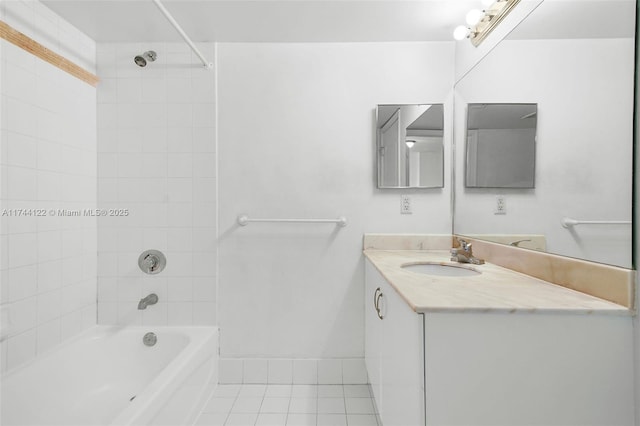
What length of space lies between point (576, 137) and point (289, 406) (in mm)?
1791

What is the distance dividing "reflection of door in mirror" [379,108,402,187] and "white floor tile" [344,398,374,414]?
49.1 inches

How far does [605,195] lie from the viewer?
37.1 inches

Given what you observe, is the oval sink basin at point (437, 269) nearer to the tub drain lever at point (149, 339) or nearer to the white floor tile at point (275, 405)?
the white floor tile at point (275, 405)

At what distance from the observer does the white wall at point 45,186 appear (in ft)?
4.51

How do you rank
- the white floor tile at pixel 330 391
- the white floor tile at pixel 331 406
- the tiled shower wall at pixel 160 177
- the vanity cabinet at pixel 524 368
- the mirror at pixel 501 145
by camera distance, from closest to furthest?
the vanity cabinet at pixel 524 368, the mirror at pixel 501 145, the white floor tile at pixel 331 406, the white floor tile at pixel 330 391, the tiled shower wall at pixel 160 177

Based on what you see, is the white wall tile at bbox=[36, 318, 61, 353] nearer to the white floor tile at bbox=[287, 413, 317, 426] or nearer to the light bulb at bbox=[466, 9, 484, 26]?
the white floor tile at bbox=[287, 413, 317, 426]

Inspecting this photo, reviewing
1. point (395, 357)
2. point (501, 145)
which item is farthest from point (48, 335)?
point (501, 145)

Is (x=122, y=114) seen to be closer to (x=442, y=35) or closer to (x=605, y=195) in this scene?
(x=442, y=35)

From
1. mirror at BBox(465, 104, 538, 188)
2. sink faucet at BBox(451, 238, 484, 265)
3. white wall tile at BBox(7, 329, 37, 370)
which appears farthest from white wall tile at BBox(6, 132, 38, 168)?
mirror at BBox(465, 104, 538, 188)

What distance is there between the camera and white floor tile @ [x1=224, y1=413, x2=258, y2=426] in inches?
60.7

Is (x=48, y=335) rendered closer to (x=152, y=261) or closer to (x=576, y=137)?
(x=152, y=261)

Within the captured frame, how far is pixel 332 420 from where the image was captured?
1575 mm

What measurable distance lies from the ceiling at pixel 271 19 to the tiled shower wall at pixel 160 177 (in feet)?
0.40

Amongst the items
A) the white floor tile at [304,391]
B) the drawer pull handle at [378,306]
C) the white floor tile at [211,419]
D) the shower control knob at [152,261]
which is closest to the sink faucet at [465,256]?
the drawer pull handle at [378,306]
